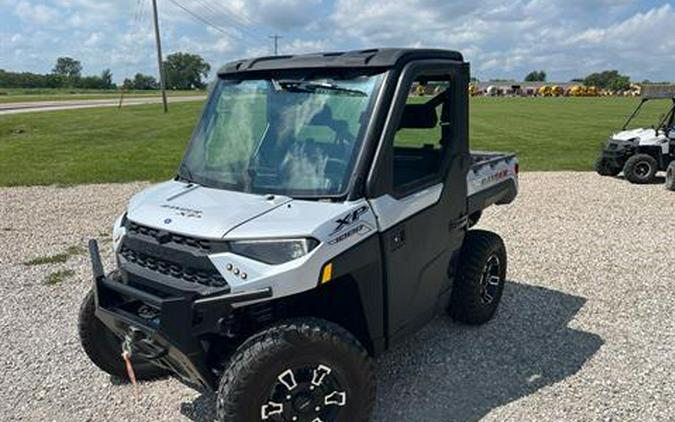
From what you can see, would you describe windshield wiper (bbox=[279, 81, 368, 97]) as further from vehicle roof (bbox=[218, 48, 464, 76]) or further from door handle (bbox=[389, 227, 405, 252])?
door handle (bbox=[389, 227, 405, 252])

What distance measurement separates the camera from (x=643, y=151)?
12422mm

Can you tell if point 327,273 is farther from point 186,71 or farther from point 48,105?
point 186,71

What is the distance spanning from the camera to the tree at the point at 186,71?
9218 cm

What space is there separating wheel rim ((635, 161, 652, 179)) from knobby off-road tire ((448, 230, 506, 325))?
8985mm

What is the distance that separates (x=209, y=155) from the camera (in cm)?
380

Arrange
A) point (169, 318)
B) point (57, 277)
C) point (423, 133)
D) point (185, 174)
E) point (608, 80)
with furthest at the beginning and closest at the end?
point (608, 80) → point (57, 277) → point (423, 133) → point (185, 174) → point (169, 318)

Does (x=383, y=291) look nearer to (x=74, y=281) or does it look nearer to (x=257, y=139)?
(x=257, y=139)

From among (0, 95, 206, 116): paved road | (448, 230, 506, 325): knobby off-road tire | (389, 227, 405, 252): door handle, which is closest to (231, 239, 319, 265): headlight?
(389, 227, 405, 252): door handle

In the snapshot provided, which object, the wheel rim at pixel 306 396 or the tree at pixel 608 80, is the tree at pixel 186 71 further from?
the wheel rim at pixel 306 396

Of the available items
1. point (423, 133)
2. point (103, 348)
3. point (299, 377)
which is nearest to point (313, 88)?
point (423, 133)

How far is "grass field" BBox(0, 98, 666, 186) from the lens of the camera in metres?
13.3

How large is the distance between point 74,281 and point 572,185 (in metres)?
9.68

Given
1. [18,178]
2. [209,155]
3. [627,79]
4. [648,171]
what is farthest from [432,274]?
[627,79]

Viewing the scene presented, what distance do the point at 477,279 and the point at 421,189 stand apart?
1.27 meters
